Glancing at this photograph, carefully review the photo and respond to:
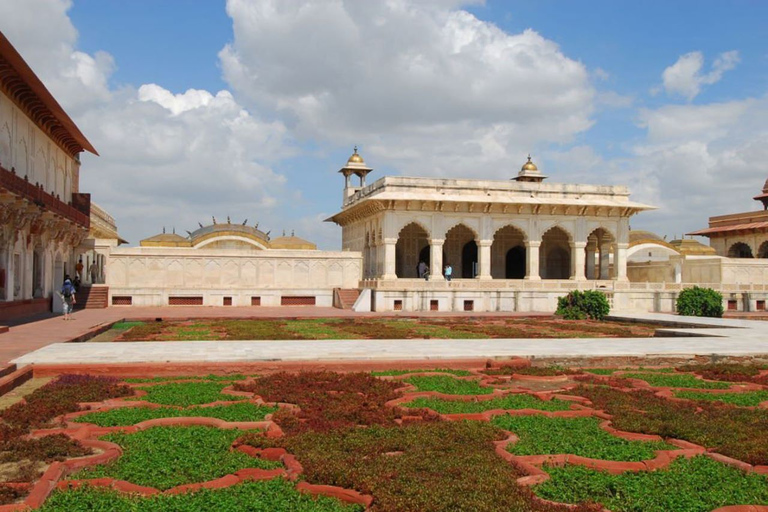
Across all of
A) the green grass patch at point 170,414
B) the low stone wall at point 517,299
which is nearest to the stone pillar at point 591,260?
the low stone wall at point 517,299

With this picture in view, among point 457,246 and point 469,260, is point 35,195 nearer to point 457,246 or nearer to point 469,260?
point 457,246

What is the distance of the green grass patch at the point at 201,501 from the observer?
408 centimetres

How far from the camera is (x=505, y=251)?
3597 cm

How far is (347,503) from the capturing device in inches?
169

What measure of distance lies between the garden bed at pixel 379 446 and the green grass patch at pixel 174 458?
0.6 inches

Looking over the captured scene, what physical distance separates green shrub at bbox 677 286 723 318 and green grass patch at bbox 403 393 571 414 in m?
17.7

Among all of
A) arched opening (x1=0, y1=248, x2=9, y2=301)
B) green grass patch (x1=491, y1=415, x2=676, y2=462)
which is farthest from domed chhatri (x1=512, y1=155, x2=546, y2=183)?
green grass patch (x1=491, y1=415, x2=676, y2=462)

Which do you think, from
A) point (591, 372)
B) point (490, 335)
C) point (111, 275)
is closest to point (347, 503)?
point (591, 372)

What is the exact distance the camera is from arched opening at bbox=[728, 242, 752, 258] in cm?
4253

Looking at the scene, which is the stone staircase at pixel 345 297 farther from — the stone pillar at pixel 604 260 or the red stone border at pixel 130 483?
the red stone border at pixel 130 483

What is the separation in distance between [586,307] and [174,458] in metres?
18.8

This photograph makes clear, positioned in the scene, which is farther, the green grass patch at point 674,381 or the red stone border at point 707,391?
the green grass patch at point 674,381

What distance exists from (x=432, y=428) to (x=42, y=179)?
823 inches

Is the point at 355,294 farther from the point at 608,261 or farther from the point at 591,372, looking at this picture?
the point at 591,372
